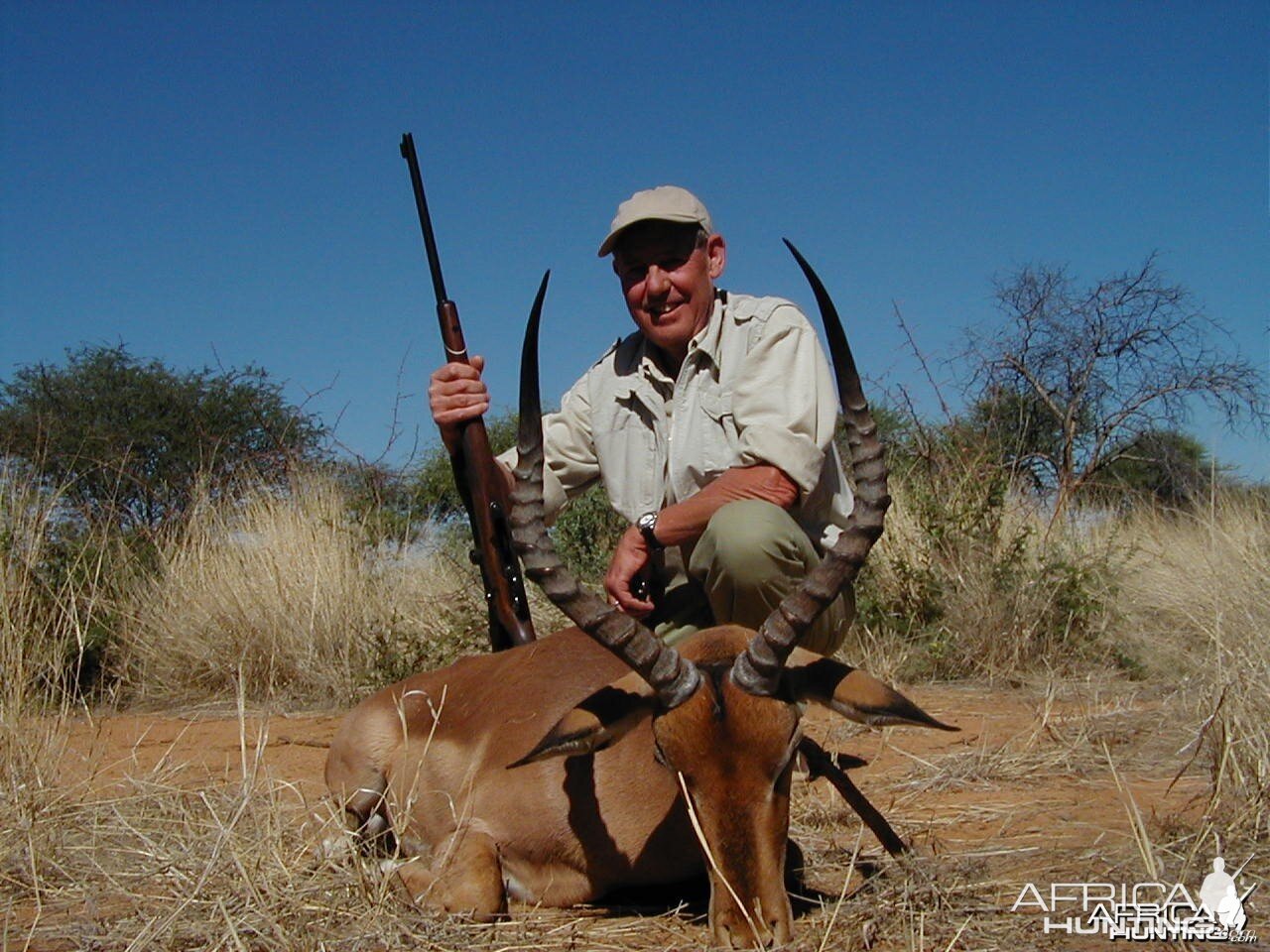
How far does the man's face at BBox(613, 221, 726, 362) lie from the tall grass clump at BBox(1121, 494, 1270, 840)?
88.5 inches

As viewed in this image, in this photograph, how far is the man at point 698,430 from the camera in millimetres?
4594

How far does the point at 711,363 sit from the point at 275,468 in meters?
6.38

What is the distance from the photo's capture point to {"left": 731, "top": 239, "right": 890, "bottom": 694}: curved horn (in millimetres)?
3092

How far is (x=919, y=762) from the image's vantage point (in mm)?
5254

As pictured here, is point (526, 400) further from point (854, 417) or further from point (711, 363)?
point (711, 363)

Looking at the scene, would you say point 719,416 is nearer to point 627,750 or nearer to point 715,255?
point 715,255

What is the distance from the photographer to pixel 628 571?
4.62 m

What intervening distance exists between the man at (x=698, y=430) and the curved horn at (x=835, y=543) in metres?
1.13

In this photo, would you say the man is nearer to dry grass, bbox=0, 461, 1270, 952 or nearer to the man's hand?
the man's hand

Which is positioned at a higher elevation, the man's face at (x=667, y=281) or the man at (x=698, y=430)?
the man's face at (x=667, y=281)

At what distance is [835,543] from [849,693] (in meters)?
0.39

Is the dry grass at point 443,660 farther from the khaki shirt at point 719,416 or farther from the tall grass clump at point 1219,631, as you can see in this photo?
the khaki shirt at point 719,416

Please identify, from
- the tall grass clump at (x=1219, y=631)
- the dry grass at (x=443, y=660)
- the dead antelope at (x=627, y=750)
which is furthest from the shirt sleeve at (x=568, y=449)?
the tall grass clump at (x=1219, y=631)

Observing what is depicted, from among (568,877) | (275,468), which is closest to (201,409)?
(275,468)
